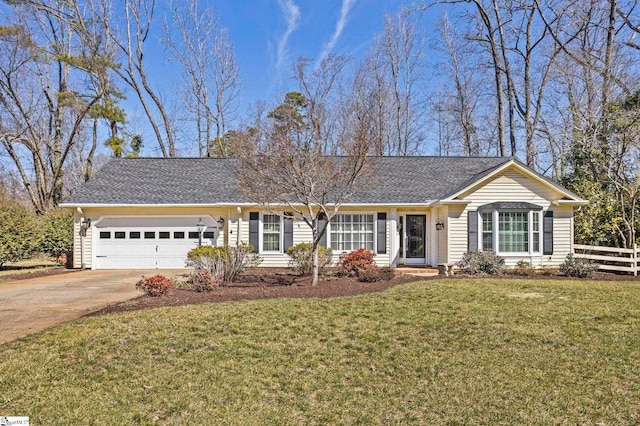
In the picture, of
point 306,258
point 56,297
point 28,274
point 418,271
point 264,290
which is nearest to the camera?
point 56,297

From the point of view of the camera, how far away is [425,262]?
49.6ft

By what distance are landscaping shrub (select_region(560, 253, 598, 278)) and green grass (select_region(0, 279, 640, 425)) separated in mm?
5065

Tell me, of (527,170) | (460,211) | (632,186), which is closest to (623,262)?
(632,186)

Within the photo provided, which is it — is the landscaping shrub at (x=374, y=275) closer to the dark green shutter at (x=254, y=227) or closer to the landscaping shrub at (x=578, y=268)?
the dark green shutter at (x=254, y=227)

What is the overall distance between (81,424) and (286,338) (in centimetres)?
287

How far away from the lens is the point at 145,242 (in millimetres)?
15391

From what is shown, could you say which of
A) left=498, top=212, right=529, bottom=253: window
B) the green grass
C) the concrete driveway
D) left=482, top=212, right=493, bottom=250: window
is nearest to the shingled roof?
left=482, top=212, right=493, bottom=250: window

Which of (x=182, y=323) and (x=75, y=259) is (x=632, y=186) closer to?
(x=182, y=323)

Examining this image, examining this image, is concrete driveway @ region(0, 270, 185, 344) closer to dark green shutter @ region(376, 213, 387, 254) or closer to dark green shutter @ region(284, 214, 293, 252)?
dark green shutter @ region(284, 214, 293, 252)

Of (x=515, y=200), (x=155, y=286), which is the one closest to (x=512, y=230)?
(x=515, y=200)

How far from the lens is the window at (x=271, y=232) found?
15.1 metres

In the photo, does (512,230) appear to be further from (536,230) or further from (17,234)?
(17,234)

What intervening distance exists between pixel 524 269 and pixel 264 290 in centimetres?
855

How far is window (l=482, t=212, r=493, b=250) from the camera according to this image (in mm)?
13672
